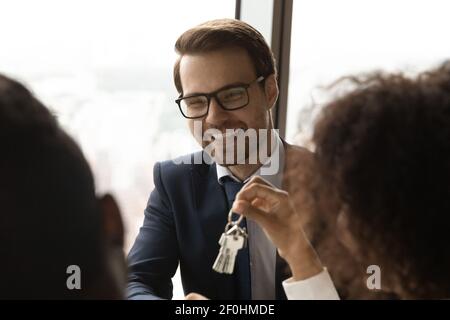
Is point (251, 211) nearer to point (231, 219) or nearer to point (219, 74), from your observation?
point (231, 219)

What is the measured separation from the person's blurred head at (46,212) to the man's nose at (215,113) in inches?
15.9

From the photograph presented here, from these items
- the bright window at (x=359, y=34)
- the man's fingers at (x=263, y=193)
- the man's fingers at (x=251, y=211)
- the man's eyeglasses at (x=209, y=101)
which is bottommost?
the man's fingers at (x=251, y=211)

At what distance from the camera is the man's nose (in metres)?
0.97

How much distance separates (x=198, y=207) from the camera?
985 millimetres

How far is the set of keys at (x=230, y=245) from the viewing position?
0.85m

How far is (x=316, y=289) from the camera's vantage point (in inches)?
29.2

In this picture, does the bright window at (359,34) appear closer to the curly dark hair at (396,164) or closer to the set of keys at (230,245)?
the set of keys at (230,245)

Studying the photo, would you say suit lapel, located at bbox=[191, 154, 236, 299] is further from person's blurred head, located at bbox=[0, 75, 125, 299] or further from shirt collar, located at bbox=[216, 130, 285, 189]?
person's blurred head, located at bbox=[0, 75, 125, 299]

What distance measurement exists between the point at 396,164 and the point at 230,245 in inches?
12.8

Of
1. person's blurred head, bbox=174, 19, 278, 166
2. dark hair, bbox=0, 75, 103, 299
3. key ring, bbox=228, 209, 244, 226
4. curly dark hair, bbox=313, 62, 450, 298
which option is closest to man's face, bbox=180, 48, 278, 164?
person's blurred head, bbox=174, 19, 278, 166

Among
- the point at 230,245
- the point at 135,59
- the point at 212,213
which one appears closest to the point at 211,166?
the point at 212,213

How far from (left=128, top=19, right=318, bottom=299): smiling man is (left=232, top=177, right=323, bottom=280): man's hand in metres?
0.11

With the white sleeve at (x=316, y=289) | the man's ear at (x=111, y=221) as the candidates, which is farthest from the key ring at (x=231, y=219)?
the man's ear at (x=111, y=221)

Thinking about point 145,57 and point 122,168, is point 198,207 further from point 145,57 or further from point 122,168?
point 145,57
